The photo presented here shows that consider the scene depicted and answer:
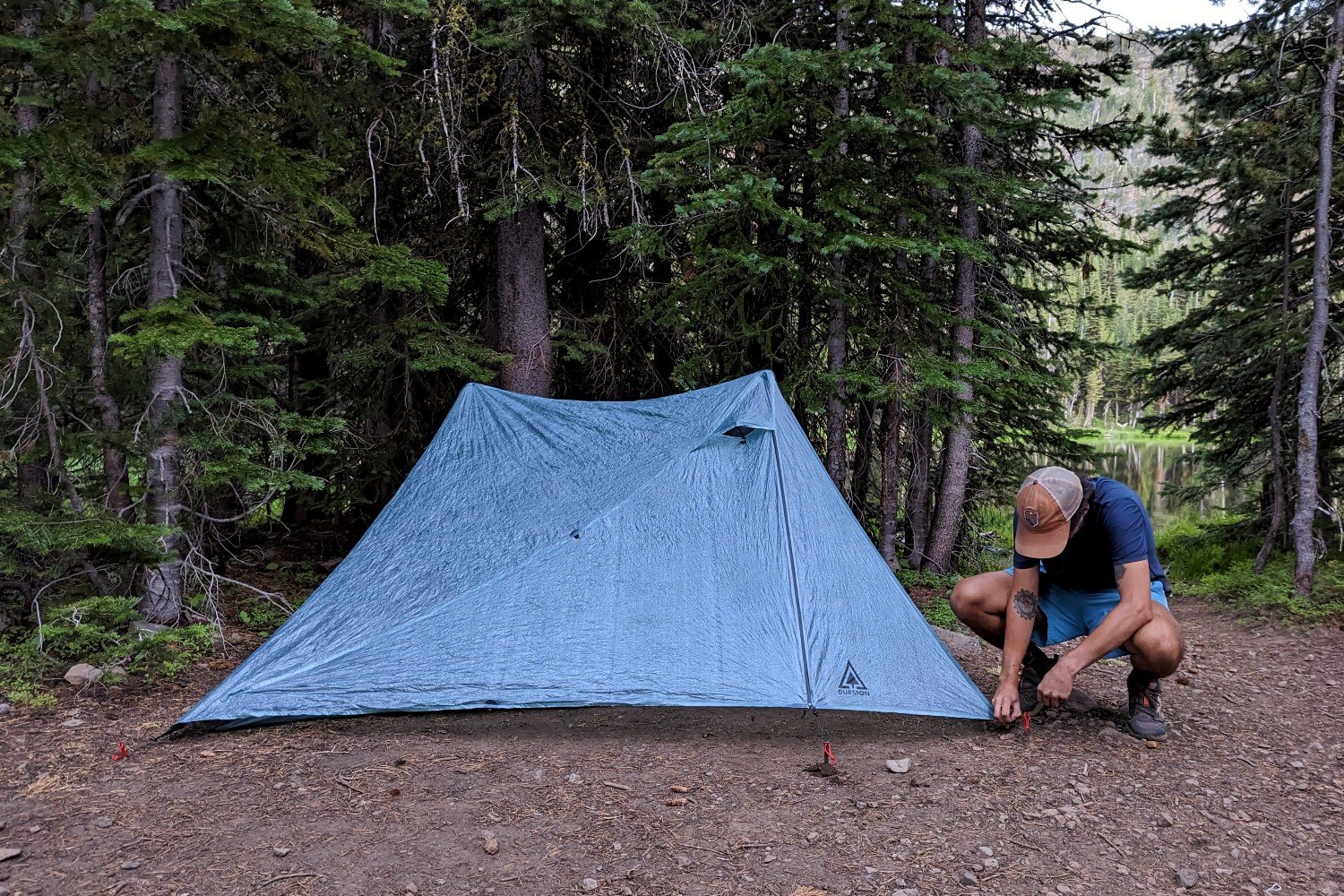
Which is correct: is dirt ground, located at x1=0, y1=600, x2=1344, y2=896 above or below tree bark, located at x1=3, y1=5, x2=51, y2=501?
below

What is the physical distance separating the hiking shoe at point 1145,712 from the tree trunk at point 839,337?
2701 millimetres

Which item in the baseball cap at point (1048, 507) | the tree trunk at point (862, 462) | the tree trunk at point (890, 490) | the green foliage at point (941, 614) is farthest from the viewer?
the tree trunk at point (862, 462)

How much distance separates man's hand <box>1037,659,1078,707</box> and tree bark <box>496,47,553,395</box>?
4.55 metres

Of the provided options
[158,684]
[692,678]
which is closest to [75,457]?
[158,684]

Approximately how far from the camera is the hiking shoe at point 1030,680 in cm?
414

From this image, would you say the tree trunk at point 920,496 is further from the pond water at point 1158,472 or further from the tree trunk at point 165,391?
the tree trunk at point 165,391

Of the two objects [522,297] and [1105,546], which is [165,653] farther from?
[1105,546]

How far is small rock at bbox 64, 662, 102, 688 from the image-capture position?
14.4 ft

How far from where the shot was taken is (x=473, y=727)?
4016 mm

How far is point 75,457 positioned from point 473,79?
12.3ft

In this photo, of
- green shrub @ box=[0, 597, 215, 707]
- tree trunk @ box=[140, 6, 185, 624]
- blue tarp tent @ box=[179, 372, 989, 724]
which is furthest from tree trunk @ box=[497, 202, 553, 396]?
green shrub @ box=[0, 597, 215, 707]

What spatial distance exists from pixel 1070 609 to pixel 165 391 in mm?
5023

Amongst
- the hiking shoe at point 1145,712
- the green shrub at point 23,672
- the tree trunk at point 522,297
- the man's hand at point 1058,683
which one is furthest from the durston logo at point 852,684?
the tree trunk at point 522,297

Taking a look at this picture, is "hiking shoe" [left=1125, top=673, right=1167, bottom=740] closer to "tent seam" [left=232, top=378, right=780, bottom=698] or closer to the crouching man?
the crouching man
